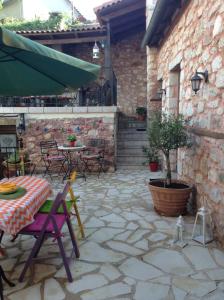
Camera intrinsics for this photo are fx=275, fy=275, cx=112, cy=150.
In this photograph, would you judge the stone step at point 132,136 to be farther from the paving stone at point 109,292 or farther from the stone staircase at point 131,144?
the paving stone at point 109,292

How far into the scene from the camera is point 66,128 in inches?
267

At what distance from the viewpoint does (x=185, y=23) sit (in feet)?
14.6

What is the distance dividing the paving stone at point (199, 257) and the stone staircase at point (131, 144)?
435 centimetres

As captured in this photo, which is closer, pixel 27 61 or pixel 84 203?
pixel 27 61

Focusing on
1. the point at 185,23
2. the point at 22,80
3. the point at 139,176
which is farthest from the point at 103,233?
the point at 185,23

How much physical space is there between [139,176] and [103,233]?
3098 millimetres

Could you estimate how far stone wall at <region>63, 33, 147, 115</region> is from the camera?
10.6m

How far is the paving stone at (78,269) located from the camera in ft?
7.98

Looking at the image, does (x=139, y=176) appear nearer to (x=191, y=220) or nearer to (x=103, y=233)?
(x=191, y=220)

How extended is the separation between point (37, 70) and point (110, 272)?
7.41ft

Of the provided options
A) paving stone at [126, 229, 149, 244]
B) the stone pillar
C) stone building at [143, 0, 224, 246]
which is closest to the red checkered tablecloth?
paving stone at [126, 229, 149, 244]

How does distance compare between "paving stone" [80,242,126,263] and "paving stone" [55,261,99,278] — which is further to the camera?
"paving stone" [80,242,126,263]

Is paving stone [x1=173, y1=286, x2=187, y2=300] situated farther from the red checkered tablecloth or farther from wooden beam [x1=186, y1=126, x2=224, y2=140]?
wooden beam [x1=186, y1=126, x2=224, y2=140]

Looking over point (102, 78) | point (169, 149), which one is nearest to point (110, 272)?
point (169, 149)
